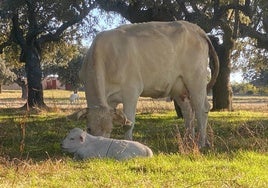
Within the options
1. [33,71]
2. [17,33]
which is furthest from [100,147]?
[17,33]

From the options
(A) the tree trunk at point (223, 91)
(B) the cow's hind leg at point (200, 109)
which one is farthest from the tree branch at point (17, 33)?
(B) the cow's hind leg at point (200, 109)

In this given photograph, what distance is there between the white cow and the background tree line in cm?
Result: 516

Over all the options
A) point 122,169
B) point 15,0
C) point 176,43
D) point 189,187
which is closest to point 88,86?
point 176,43

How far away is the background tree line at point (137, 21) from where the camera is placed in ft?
62.2

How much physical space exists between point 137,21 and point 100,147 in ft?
39.6

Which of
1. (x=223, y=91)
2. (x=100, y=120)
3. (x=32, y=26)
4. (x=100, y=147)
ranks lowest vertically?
(x=100, y=147)

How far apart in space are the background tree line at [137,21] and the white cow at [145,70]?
16.9 ft

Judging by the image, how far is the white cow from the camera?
9625 mm

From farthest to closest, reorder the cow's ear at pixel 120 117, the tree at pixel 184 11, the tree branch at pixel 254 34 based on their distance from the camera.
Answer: the tree branch at pixel 254 34, the tree at pixel 184 11, the cow's ear at pixel 120 117

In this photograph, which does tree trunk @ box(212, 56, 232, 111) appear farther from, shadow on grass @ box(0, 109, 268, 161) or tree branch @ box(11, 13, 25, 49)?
tree branch @ box(11, 13, 25, 49)

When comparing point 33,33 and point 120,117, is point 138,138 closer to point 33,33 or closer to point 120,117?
point 120,117

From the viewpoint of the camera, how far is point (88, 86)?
31.9ft

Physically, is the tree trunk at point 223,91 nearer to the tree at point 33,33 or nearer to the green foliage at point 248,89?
the tree at point 33,33

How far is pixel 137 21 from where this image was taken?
1961 centimetres
